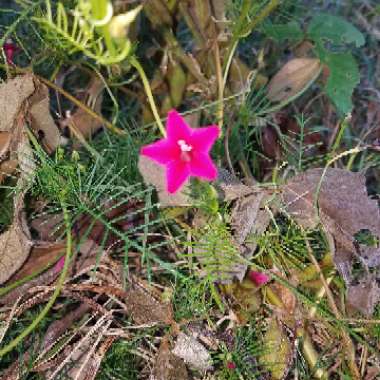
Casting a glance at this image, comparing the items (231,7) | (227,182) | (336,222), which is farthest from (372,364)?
(231,7)

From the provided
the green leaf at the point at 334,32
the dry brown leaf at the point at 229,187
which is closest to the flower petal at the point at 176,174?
the dry brown leaf at the point at 229,187

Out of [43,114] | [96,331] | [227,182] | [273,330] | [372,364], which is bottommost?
[372,364]

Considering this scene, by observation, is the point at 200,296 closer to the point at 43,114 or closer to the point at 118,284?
the point at 118,284

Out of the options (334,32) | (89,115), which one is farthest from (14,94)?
(334,32)

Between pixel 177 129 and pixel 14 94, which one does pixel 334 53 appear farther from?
pixel 14 94

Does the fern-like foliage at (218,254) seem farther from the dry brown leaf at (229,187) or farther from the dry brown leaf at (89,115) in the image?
the dry brown leaf at (89,115)
